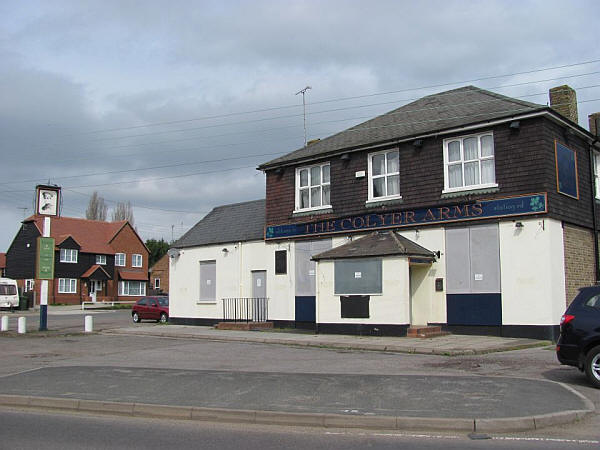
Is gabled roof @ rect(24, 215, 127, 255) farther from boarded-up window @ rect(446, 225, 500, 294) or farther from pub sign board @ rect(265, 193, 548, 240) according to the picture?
boarded-up window @ rect(446, 225, 500, 294)

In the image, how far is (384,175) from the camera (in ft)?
71.5

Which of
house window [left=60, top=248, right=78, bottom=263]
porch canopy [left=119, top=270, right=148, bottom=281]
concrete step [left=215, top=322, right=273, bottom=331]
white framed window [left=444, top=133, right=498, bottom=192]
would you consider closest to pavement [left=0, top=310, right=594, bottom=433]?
white framed window [left=444, top=133, right=498, bottom=192]

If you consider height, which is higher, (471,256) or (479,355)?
(471,256)

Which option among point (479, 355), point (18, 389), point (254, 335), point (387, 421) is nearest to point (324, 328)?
point (254, 335)

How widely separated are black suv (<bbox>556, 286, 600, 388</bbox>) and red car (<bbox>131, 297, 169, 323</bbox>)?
23.7m

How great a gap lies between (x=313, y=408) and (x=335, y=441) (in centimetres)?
143

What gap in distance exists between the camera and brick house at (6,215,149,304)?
5947 cm

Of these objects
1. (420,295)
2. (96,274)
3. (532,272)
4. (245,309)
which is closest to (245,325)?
(245,309)

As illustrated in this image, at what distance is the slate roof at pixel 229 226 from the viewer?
87.6 feet

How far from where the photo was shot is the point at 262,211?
91.5 feet

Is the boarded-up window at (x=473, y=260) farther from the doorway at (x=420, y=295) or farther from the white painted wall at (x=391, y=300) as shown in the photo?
the white painted wall at (x=391, y=300)

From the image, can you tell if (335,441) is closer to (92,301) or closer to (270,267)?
(270,267)

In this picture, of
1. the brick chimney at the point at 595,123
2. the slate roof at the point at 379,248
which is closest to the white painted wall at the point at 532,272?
the slate roof at the point at 379,248

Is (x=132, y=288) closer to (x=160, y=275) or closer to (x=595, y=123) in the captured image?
(x=160, y=275)
